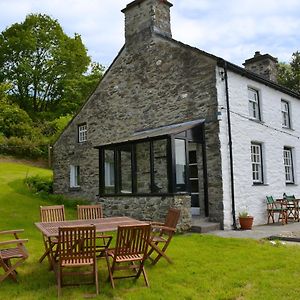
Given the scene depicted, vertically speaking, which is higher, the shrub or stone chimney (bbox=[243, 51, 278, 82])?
stone chimney (bbox=[243, 51, 278, 82])

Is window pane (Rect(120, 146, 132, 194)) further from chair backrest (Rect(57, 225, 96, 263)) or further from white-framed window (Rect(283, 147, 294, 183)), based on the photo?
white-framed window (Rect(283, 147, 294, 183))

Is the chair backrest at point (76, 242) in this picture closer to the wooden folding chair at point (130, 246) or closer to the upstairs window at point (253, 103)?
the wooden folding chair at point (130, 246)

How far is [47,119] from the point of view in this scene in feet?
127

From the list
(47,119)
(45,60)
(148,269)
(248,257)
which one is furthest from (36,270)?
(45,60)

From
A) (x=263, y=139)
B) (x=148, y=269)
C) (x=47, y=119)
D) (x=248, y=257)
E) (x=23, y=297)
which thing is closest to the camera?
(x=23, y=297)

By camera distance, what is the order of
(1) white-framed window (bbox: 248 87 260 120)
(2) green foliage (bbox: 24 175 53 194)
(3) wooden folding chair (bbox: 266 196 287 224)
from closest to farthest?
(3) wooden folding chair (bbox: 266 196 287 224), (1) white-framed window (bbox: 248 87 260 120), (2) green foliage (bbox: 24 175 53 194)

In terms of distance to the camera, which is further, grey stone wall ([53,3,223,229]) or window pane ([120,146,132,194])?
window pane ([120,146,132,194])

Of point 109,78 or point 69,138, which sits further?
point 69,138

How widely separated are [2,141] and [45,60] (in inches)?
514

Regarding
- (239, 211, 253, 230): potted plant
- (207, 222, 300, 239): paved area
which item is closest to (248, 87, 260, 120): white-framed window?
(239, 211, 253, 230): potted plant

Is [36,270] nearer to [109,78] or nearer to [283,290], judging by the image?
[283,290]

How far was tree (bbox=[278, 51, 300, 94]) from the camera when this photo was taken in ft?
104

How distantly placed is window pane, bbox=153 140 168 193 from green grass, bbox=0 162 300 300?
2444 millimetres

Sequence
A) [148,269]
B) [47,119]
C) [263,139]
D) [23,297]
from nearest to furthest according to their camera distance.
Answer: [23,297], [148,269], [263,139], [47,119]
